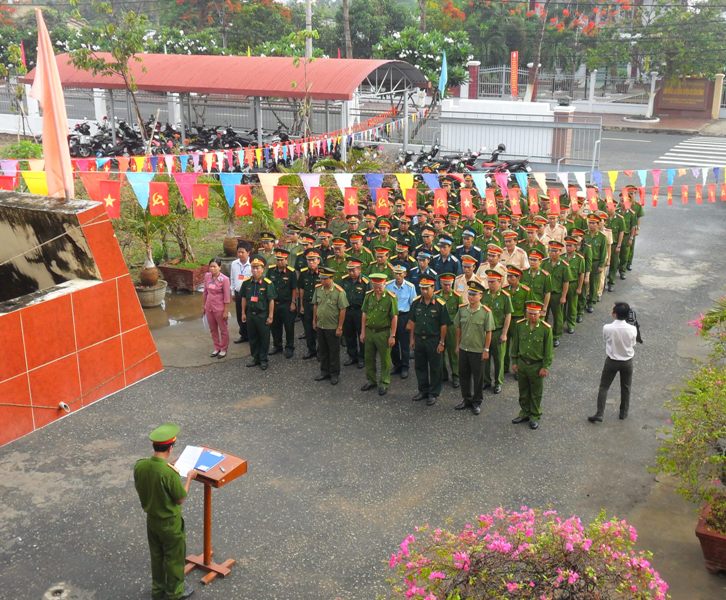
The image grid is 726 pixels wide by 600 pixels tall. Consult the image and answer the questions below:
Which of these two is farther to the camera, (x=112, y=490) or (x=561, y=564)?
(x=112, y=490)

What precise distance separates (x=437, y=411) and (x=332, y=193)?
7.18m

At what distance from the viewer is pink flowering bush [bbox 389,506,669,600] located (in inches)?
142

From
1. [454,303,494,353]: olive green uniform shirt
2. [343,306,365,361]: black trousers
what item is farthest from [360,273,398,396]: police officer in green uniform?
[454,303,494,353]: olive green uniform shirt

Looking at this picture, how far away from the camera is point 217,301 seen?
32.0ft

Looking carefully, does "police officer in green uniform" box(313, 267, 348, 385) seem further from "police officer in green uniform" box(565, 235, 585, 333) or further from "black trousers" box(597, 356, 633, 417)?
"police officer in green uniform" box(565, 235, 585, 333)

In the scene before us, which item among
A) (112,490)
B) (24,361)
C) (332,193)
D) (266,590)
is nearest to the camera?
(24,361)

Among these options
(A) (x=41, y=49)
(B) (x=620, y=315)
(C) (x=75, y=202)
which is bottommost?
(B) (x=620, y=315)

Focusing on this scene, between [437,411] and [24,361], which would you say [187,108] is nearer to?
[437,411]

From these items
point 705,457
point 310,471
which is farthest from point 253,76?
point 705,457

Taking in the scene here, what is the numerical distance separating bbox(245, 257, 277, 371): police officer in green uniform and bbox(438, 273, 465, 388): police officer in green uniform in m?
2.16

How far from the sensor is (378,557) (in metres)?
6.06

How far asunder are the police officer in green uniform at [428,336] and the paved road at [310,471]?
0.24m

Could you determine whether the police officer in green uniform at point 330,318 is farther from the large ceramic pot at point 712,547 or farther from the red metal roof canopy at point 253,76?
the red metal roof canopy at point 253,76

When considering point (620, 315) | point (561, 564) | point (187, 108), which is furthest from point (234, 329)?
point (187, 108)
